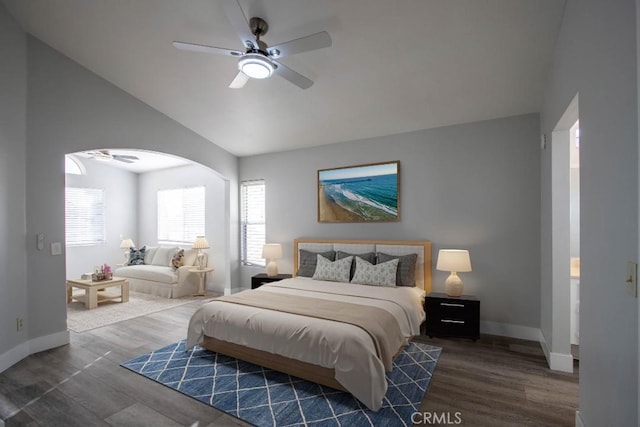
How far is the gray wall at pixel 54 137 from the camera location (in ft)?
10.9

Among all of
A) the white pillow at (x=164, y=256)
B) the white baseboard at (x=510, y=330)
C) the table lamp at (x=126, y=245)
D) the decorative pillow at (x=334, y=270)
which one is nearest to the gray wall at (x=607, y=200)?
the white baseboard at (x=510, y=330)

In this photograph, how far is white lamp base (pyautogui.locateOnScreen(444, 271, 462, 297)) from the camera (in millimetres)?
3729

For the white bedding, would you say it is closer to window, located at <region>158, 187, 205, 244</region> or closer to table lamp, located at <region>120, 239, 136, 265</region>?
window, located at <region>158, 187, 205, 244</region>

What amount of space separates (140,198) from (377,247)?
666 cm

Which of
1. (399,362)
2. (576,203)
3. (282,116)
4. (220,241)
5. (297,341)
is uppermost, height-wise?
(282,116)

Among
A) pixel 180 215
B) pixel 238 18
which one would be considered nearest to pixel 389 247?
pixel 238 18

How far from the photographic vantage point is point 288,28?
2.77 m

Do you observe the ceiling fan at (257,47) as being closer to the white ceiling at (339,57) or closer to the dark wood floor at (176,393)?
the white ceiling at (339,57)

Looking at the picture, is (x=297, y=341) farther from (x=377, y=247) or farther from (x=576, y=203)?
(x=576, y=203)

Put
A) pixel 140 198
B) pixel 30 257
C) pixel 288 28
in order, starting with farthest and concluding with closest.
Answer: pixel 140 198, pixel 30 257, pixel 288 28

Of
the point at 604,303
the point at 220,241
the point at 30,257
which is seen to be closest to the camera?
the point at 604,303

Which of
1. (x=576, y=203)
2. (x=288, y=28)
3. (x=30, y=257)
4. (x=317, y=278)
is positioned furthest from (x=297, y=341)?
(x=576, y=203)

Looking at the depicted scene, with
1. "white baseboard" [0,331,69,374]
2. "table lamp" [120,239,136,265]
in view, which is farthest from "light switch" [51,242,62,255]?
"table lamp" [120,239,136,265]

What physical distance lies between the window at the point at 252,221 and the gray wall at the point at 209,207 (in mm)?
391
